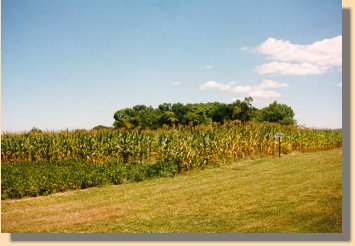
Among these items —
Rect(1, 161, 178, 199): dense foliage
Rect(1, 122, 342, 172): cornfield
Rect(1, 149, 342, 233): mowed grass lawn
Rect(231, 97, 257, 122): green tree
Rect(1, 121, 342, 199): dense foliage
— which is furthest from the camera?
Rect(231, 97, 257, 122): green tree

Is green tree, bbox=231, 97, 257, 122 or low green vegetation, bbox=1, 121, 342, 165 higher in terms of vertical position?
green tree, bbox=231, 97, 257, 122

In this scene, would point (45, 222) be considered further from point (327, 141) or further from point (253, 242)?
point (327, 141)

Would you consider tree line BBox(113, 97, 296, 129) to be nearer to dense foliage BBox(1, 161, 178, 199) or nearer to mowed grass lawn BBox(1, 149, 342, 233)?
dense foliage BBox(1, 161, 178, 199)

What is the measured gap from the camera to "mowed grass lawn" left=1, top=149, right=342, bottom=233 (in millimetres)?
7340

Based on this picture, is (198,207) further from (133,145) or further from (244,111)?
(244,111)

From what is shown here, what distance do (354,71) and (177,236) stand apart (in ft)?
15.6

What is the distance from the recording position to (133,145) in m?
15.4

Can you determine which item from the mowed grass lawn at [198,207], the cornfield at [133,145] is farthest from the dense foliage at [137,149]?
the mowed grass lawn at [198,207]

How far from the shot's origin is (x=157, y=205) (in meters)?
8.54

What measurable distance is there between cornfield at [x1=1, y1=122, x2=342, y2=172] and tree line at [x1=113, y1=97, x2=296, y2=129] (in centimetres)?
546

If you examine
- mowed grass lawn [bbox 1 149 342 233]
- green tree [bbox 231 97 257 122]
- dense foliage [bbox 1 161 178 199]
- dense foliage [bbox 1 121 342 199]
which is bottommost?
mowed grass lawn [bbox 1 149 342 233]

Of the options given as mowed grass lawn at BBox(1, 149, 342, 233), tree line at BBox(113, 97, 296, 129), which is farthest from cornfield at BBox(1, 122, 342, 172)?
tree line at BBox(113, 97, 296, 129)

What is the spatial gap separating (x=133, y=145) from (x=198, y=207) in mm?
7543

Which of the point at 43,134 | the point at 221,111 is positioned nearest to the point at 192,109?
the point at 221,111
